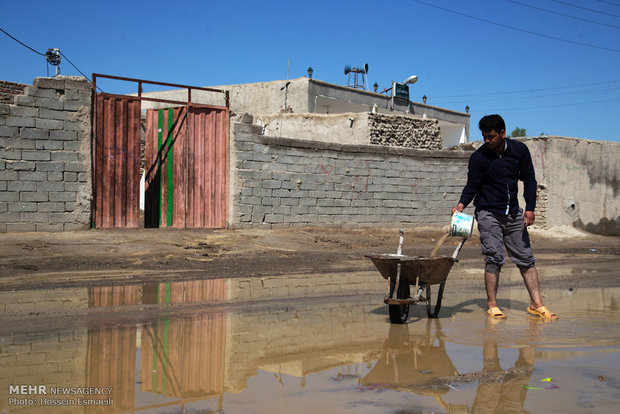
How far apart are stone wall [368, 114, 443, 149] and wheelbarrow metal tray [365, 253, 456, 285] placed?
1314 centimetres

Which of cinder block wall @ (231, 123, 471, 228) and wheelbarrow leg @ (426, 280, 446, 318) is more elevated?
cinder block wall @ (231, 123, 471, 228)

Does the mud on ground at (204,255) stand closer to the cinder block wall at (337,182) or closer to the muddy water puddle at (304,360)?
the cinder block wall at (337,182)

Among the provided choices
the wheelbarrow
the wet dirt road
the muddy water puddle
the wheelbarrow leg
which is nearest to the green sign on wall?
the wet dirt road

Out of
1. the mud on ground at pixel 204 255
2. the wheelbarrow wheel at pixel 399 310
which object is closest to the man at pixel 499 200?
the wheelbarrow wheel at pixel 399 310

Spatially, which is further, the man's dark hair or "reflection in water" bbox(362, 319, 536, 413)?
the man's dark hair

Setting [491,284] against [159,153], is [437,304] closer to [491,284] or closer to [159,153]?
[491,284]

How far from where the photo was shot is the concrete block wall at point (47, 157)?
10570 mm

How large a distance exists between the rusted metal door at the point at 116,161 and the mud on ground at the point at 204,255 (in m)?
0.49

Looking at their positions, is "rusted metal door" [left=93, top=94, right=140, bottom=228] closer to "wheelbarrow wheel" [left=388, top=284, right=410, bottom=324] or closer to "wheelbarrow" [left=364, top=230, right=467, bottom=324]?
"wheelbarrow" [left=364, top=230, right=467, bottom=324]

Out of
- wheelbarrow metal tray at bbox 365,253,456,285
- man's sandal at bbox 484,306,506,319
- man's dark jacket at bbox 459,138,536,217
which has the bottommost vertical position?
man's sandal at bbox 484,306,506,319

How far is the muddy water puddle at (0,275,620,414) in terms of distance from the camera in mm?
3451

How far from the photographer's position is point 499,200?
5.82 meters

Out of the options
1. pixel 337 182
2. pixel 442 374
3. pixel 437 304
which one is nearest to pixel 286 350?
pixel 442 374

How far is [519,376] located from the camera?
13.2 feet
